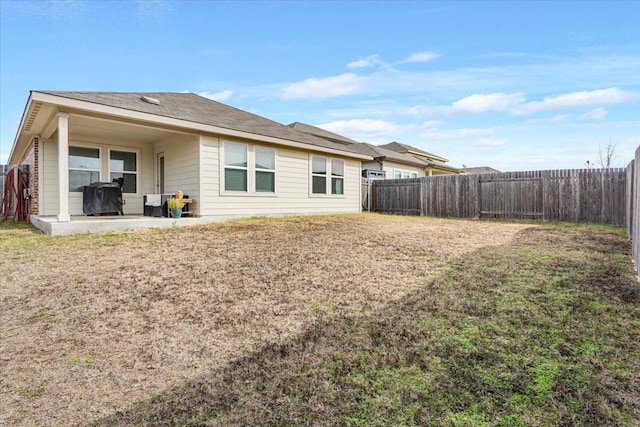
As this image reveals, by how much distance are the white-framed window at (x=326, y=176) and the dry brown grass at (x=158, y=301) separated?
223 inches

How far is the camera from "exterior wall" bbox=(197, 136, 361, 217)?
9016mm

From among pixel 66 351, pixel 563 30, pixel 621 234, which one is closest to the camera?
pixel 66 351

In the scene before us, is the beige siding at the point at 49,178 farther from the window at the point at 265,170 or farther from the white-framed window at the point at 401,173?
the white-framed window at the point at 401,173

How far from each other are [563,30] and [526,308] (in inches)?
405

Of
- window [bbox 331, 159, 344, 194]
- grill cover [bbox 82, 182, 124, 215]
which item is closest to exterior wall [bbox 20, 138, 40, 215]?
grill cover [bbox 82, 182, 124, 215]

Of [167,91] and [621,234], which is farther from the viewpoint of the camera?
[167,91]

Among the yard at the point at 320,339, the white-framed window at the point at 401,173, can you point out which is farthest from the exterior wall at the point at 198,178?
the white-framed window at the point at 401,173

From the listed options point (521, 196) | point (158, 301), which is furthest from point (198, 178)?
point (521, 196)

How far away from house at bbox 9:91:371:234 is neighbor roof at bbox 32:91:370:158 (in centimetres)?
4

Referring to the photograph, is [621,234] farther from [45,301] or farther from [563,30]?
[45,301]

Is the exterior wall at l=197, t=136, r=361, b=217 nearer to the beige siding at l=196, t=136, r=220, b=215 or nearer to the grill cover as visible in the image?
the beige siding at l=196, t=136, r=220, b=215

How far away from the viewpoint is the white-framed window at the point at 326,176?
12.2 m

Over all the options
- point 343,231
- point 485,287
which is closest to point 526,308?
point 485,287

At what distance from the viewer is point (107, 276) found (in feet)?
14.7
